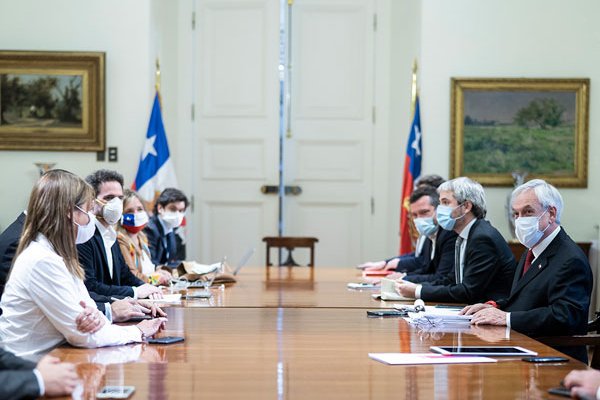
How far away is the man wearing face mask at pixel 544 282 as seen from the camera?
414 centimetres

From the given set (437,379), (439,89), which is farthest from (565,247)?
(439,89)

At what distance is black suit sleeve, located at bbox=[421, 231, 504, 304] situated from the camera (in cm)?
502

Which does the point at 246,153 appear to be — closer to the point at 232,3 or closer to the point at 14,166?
the point at 232,3

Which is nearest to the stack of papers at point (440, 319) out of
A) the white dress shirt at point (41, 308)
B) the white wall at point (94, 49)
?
the white dress shirt at point (41, 308)

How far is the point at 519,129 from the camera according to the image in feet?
29.6

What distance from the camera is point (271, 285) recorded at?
6.05m

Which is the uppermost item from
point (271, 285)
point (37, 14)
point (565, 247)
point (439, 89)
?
point (37, 14)

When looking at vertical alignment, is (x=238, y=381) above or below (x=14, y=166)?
below

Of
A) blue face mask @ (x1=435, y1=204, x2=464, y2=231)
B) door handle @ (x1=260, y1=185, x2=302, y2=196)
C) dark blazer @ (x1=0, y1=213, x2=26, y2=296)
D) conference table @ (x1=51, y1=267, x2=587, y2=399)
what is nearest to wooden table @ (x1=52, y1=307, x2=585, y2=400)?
conference table @ (x1=51, y1=267, x2=587, y2=399)

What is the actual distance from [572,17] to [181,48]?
404 cm

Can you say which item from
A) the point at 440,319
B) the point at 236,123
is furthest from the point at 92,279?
the point at 236,123

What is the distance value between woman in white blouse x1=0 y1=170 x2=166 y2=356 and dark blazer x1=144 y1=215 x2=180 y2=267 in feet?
12.0

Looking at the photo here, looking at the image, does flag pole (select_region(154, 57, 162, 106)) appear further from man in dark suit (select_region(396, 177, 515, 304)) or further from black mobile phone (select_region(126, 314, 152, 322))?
black mobile phone (select_region(126, 314, 152, 322))

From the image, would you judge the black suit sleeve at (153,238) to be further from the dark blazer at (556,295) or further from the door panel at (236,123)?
the dark blazer at (556,295)
